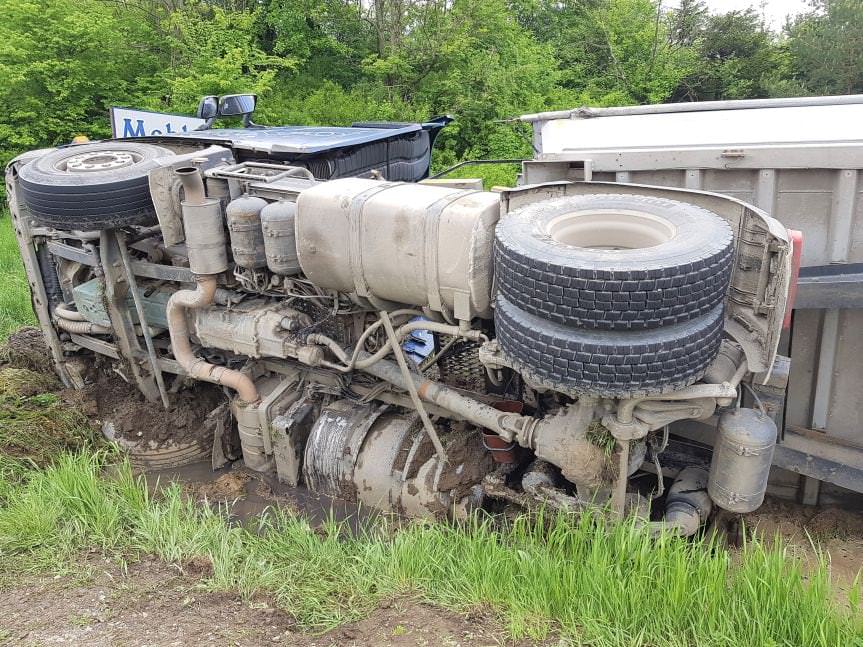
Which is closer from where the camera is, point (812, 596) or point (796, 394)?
point (812, 596)

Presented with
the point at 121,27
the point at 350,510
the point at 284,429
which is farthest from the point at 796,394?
the point at 121,27

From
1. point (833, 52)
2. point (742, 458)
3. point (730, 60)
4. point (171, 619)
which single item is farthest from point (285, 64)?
point (833, 52)

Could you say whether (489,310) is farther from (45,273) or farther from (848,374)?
(45,273)

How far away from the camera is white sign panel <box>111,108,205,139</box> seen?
8.31 m

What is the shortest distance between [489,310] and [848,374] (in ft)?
6.51

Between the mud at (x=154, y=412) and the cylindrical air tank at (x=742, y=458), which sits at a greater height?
the cylindrical air tank at (x=742, y=458)

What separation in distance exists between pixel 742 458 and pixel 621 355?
1.01 meters

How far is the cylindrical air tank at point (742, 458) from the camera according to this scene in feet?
11.4

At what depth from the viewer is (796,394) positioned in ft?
13.6

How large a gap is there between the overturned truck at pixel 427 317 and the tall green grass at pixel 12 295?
2.12 metres

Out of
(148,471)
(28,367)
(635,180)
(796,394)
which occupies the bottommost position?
(148,471)

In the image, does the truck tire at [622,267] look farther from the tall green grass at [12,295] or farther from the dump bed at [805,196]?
the tall green grass at [12,295]

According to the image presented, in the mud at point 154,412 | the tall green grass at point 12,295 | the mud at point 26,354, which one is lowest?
the mud at point 154,412

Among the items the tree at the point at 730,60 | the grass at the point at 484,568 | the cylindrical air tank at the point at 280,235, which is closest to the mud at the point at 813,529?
the grass at the point at 484,568
